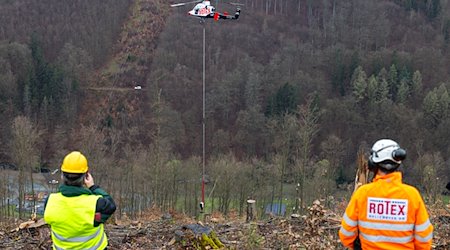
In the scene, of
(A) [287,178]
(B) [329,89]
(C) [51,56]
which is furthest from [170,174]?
(C) [51,56]

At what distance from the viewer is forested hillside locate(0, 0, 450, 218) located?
131 ft

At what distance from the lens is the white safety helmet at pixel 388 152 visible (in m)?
3.41

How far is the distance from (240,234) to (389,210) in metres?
3.69

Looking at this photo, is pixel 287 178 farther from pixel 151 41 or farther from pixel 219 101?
pixel 151 41

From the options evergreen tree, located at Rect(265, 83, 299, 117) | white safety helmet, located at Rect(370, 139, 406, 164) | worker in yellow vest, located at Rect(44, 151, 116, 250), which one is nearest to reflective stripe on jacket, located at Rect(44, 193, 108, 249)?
worker in yellow vest, located at Rect(44, 151, 116, 250)

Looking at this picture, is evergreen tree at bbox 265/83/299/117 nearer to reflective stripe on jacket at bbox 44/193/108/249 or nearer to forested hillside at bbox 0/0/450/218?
forested hillside at bbox 0/0/450/218

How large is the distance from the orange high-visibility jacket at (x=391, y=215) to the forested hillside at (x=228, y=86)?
1049 inches

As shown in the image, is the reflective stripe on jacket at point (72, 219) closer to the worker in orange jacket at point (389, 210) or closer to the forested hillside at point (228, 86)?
the worker in orange jacket at point (389, 210)

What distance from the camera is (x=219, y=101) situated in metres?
55.4

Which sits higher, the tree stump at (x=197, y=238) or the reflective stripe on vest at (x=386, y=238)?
the reflective stripe on vest at (x=386, y=238)

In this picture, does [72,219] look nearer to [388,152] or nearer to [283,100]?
[388,152]

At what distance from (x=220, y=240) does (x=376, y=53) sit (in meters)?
58.5

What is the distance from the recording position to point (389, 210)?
342 centimetres

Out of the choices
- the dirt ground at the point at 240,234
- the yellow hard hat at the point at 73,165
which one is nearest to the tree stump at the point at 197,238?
the dirt ground at the point at 240,234
